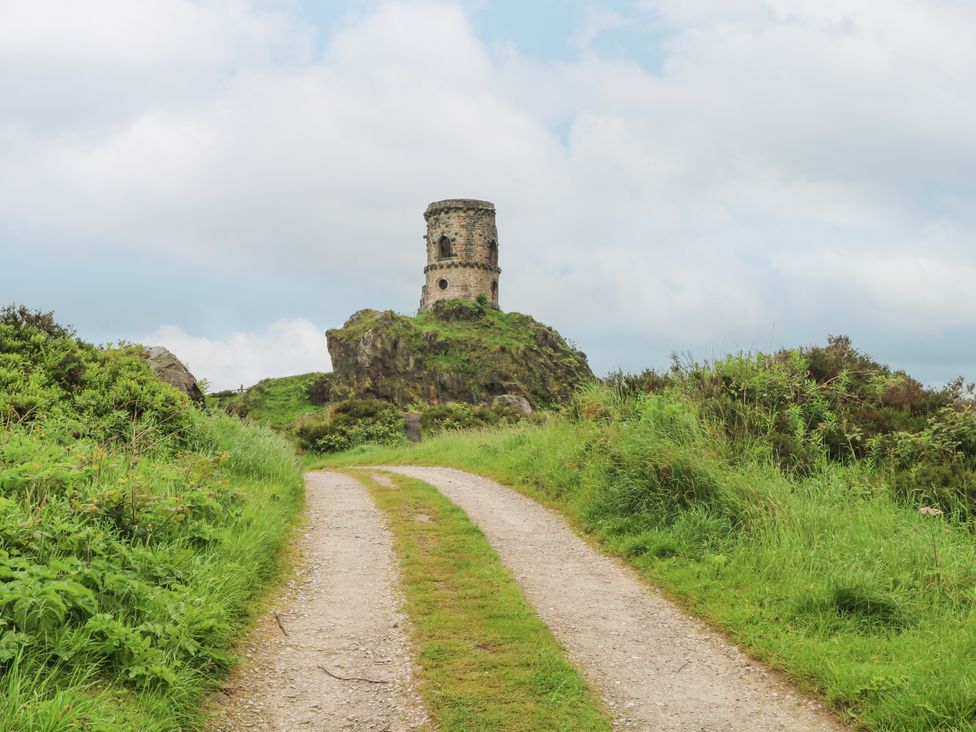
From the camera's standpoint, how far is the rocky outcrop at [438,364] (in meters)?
65.6

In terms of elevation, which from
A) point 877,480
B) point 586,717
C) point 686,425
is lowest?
point 586,717

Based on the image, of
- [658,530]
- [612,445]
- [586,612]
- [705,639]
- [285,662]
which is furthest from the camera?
[612,445]

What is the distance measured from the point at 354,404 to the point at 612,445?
73.1 feet

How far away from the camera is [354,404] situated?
3306 cm

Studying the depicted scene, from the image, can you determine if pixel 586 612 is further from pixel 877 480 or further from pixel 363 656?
pixel 877 480

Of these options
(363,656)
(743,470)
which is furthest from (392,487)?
(363,656)

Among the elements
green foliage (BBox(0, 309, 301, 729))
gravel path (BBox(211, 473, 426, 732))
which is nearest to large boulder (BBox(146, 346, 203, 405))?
green foliage (BBox(0, 309, 301, 729))

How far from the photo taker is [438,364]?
220 ft

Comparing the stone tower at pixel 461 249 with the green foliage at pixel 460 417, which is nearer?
the green foliage at pixel 460 417

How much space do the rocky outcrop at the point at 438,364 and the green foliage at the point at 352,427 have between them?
30.5m

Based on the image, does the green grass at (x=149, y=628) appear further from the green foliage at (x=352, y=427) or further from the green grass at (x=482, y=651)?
the green foliage at (x=352, y=427)

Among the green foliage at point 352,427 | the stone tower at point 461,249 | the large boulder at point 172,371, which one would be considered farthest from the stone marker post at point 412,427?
the stone tower at point 461,249

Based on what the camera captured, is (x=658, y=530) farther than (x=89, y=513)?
Yes

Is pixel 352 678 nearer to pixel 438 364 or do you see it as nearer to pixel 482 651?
pixel 482 651
